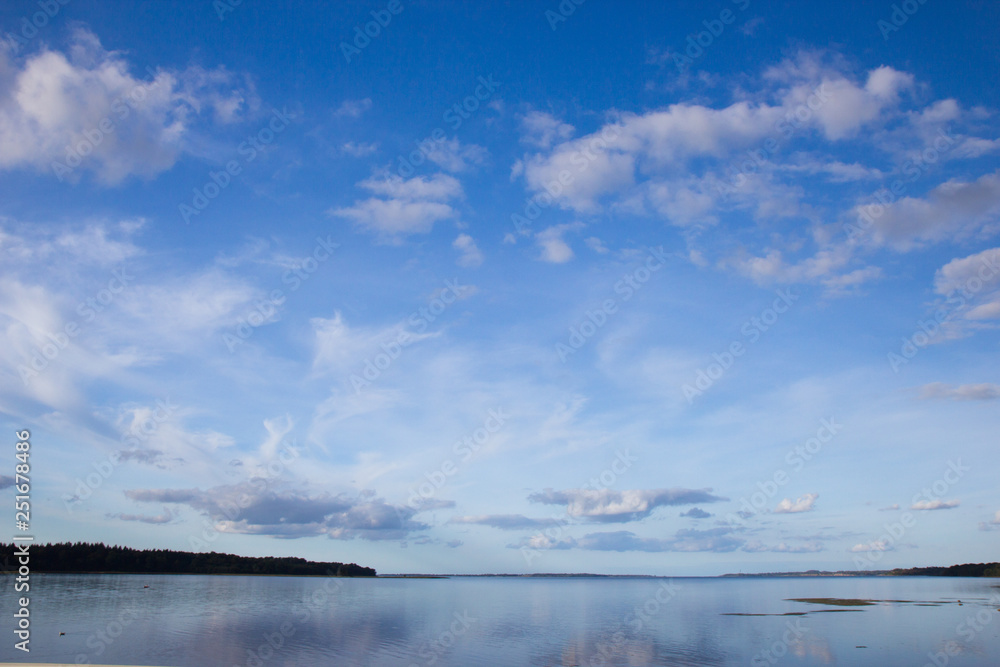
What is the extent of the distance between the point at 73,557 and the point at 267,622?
159594 mm

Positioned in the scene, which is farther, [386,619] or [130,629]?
[386,619]

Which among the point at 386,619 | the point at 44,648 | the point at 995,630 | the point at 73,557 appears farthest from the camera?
the point at 73,557

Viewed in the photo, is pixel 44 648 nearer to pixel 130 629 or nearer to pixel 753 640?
pixel 130 629

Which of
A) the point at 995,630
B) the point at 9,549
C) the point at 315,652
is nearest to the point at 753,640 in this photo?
the point at 995,630

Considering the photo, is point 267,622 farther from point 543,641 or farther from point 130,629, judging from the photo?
point 543,641

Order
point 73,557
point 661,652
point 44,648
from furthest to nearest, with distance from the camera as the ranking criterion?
1. point 73,557
2. point 661,652
3. point 44,648

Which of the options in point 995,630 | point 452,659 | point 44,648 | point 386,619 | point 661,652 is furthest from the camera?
point 386,619

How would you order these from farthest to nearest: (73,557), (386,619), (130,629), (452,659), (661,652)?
(73,557) → (386,619) → (130,629) → (661,652) → (452,659)

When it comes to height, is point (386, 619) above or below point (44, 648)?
below

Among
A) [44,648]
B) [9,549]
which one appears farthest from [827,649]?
[9,549]

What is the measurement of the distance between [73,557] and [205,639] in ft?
565

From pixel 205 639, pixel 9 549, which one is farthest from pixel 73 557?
pixel 205 639

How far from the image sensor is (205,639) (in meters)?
47.7

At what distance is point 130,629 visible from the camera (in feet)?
168
